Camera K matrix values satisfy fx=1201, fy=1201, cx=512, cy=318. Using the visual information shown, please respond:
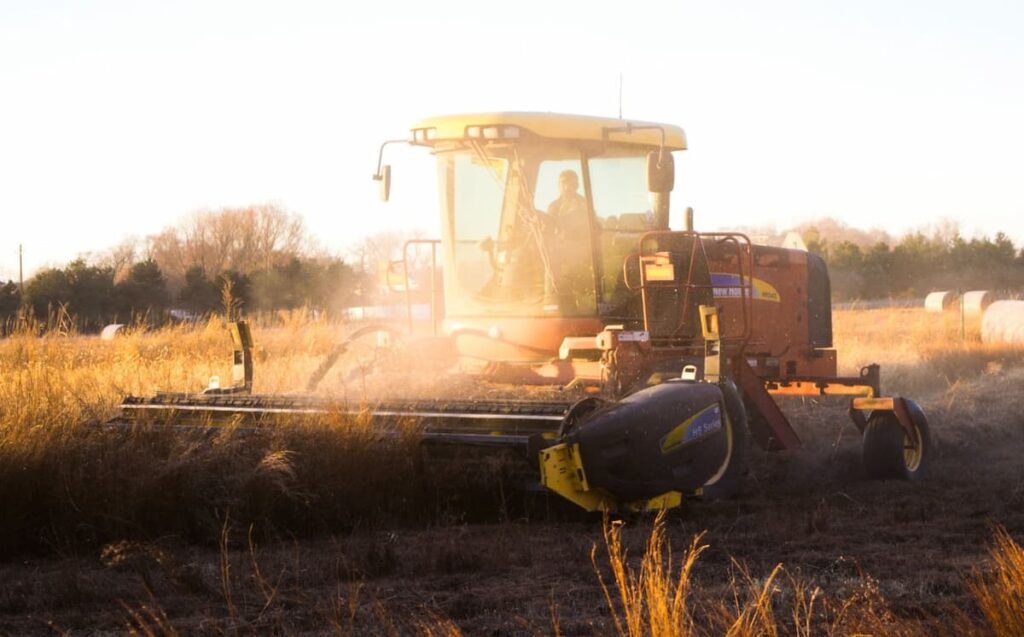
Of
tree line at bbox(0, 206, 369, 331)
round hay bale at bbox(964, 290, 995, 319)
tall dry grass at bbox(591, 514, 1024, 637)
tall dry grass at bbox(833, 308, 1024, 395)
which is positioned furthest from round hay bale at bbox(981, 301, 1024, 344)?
tall dry grass at bbox(591, 514, 1024, 637)

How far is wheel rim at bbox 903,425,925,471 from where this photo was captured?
10633 millimetres

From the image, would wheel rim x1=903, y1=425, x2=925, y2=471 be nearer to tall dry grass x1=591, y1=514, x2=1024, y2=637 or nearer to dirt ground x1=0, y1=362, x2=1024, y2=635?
dirt ground x1=0, y1=362, x2=1024, y2=635

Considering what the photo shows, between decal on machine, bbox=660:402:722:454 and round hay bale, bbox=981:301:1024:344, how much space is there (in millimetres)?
18289

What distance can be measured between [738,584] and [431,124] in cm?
536

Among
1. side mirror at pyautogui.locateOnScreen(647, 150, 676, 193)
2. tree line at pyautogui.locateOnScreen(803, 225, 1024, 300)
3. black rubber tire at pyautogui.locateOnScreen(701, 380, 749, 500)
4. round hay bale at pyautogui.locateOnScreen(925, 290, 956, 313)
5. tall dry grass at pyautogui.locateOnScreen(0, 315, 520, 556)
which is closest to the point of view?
tall dry grass at pyautogui.locateOnScreen(0, 315, 520, 556)

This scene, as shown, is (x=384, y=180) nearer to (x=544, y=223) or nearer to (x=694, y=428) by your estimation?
(x=544, y=223)

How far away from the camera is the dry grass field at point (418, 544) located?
16.4 feet

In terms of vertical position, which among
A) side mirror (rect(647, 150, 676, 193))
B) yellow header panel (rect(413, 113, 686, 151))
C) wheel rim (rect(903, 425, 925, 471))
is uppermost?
yellow header panel (rect(413, 113, 686, 151))

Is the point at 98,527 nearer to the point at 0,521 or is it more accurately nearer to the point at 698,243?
the point at 0,521

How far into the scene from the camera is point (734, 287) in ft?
33.9

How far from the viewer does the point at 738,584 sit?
229 inches

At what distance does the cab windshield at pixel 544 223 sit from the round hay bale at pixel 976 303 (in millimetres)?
21113

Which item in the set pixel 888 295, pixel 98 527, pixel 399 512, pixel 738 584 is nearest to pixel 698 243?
pixel 399 512

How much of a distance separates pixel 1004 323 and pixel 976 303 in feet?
14.0
